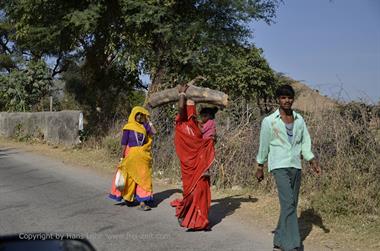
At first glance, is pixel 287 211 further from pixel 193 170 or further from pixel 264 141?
pixel 193 170

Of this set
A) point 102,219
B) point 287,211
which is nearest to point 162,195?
point 102,219

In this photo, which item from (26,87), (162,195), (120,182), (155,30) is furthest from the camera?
(26,87)

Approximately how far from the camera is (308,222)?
24.6 feet

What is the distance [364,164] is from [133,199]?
371cm

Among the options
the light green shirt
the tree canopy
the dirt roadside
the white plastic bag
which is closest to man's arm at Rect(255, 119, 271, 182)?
the light green shirt

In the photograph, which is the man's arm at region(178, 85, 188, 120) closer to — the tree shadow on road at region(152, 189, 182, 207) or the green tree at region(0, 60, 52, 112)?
the tree shadow on road at region(152, 189, 182, 207)

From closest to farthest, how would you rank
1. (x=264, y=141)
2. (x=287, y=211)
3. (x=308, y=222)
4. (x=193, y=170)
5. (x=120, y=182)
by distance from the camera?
(x=287, y=211) → (x=264, y=141) → (x=193, y=170) → (x=308, y=222) → (x=120, y=182)

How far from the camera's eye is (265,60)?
1045 inches

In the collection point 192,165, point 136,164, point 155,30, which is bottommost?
point 136,164

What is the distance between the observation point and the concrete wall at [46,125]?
18.8 metres

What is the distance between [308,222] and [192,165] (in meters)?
1.83

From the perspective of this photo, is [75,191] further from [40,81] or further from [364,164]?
[40,81]

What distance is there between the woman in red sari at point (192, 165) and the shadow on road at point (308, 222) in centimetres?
130

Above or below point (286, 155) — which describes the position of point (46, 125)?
below
